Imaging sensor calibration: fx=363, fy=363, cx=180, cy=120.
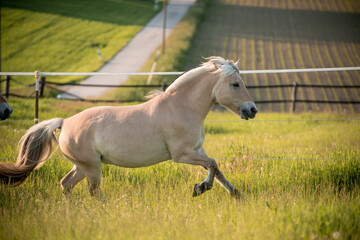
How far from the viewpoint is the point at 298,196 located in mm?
4652

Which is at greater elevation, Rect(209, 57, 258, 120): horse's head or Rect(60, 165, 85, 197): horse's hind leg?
Rect(209, 57, 258, 120): horse's head

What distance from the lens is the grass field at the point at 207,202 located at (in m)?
3.59

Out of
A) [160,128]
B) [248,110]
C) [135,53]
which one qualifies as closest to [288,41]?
[135,53]

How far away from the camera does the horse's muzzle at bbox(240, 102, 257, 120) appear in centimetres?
478

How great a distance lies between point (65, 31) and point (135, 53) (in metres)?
9.76

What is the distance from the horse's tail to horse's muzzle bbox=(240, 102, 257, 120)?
8.48 ft

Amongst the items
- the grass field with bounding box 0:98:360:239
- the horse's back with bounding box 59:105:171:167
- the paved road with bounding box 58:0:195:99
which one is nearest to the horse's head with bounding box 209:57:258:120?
the horse's back with bounding box 59:105:171:167

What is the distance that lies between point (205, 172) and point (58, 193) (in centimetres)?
235

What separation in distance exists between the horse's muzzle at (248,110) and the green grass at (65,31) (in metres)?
22.9

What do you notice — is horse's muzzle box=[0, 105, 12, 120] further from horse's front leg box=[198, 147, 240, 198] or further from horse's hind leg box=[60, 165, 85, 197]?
horse's front leg box=[198, 147, 240, 198]

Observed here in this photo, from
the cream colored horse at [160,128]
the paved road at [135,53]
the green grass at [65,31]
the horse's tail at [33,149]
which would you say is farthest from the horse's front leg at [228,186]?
the green grass at [65,31]

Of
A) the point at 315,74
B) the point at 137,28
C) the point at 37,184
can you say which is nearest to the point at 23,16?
the point at 137,28

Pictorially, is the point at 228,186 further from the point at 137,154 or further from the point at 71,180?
the point at 71,180

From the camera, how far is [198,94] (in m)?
5.02
